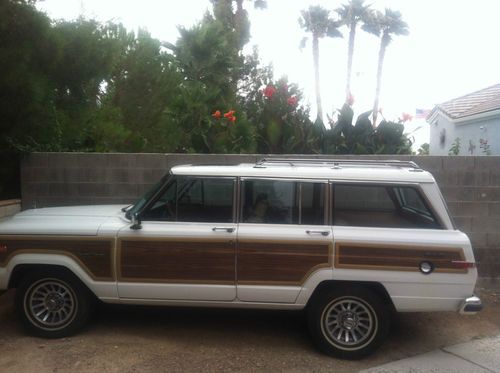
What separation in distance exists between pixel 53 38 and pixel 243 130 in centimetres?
323

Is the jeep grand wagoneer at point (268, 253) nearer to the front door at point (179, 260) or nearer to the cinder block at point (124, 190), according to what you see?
the front door at point (179, 260)

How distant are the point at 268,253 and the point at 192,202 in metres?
0.86

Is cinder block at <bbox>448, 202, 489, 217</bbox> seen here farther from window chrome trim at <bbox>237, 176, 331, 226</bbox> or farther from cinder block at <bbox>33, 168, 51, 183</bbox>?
cinder block at <bbox>33, 168, 51, 183</bbox>

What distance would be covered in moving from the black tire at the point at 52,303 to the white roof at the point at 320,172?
145 cm

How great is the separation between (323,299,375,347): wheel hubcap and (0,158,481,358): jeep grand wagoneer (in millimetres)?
11

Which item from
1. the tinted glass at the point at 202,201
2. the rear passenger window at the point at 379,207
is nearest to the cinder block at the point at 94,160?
the tinted glass at the point at 202,201

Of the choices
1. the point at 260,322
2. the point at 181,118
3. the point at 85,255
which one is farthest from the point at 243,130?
the point at 85,255

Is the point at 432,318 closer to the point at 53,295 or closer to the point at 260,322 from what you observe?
the point at 260,322

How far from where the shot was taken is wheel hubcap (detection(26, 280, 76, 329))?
4980 millimetres

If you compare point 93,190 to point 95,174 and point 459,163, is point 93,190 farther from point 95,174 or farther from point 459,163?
point 459,163

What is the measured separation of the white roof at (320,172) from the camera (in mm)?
4832

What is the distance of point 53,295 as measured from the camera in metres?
5.00

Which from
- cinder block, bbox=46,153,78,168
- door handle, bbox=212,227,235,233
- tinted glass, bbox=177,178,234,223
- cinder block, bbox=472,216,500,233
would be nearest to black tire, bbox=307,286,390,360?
door handle, bbox=212,227,235,233

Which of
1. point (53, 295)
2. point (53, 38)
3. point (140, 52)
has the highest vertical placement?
point (140, 52)
